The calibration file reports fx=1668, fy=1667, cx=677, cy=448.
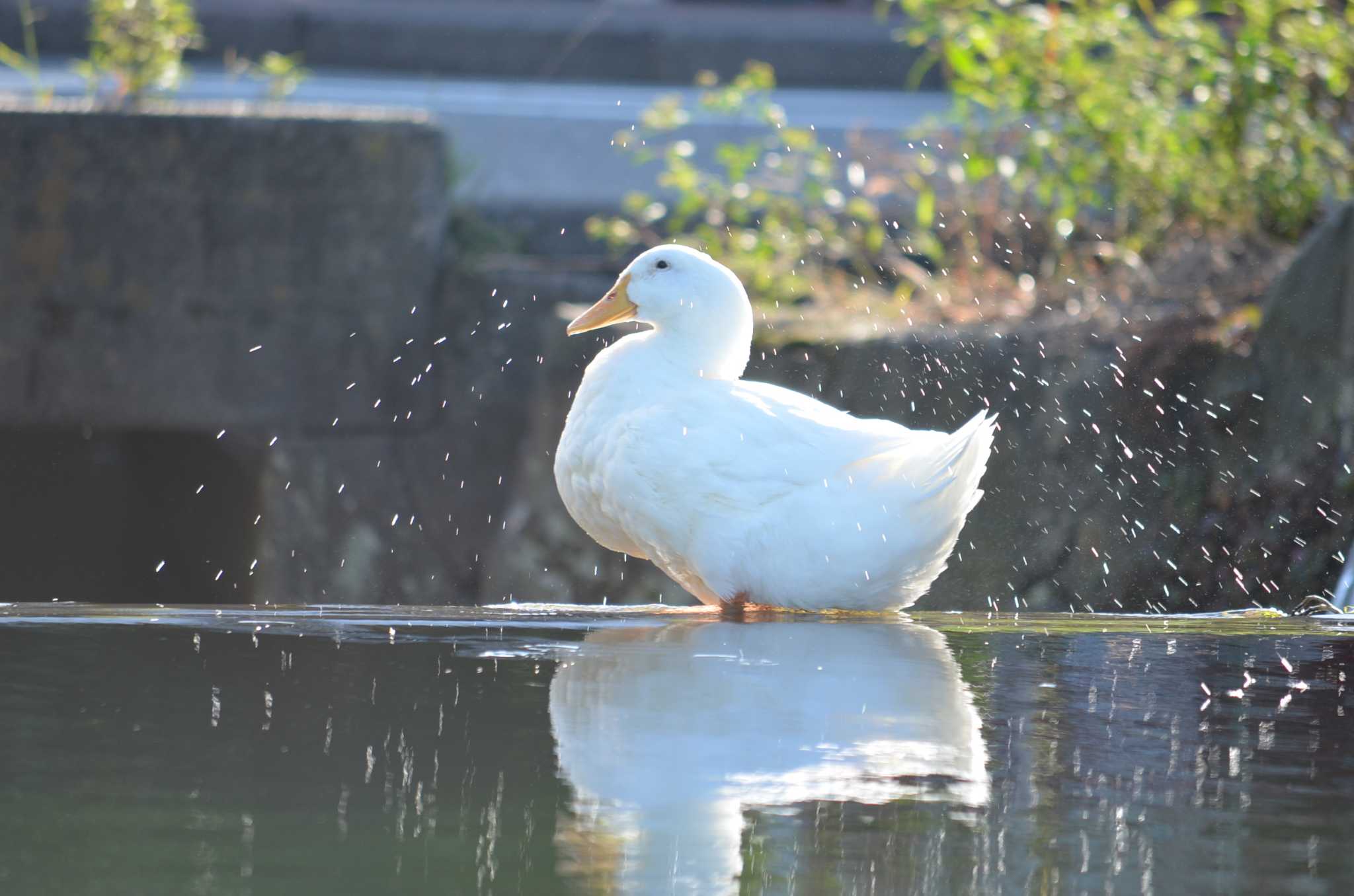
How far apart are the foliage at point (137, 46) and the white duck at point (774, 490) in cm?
407

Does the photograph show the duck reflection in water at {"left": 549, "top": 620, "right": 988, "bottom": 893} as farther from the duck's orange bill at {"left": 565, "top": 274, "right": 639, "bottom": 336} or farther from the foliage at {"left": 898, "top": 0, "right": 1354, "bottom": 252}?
the foliage at {"left": 898, "top": 0, "right": 1354, "bottom": 252}

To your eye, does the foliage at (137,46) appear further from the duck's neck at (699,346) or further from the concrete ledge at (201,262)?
the duck's neck at (699,346)

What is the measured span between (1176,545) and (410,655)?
10.9ft

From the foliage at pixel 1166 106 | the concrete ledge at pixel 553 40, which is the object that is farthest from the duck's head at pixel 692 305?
the concrete ledge at pixel 553 40

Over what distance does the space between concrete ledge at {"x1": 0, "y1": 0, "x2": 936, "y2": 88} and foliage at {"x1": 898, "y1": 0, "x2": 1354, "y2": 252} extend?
6330 millimetres

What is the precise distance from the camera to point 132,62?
6.77 meters

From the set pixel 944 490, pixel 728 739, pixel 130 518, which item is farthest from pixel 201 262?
pixel 728 739

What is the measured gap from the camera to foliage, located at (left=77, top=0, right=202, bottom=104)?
677 centimetres

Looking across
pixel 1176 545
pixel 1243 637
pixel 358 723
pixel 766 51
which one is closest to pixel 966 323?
pixel 1176 545

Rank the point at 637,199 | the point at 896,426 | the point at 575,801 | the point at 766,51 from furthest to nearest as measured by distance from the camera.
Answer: the point at 766,51, the point at 637,199, the point at 896,426, the point at 575,801

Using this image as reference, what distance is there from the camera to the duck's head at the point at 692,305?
3639mm

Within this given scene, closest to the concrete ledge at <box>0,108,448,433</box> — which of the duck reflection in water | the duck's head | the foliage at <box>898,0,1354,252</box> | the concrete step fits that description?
the concrete step

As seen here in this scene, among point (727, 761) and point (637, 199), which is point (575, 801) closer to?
point (727, 761)

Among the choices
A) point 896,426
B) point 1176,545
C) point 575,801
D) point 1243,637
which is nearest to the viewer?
point 575,801
